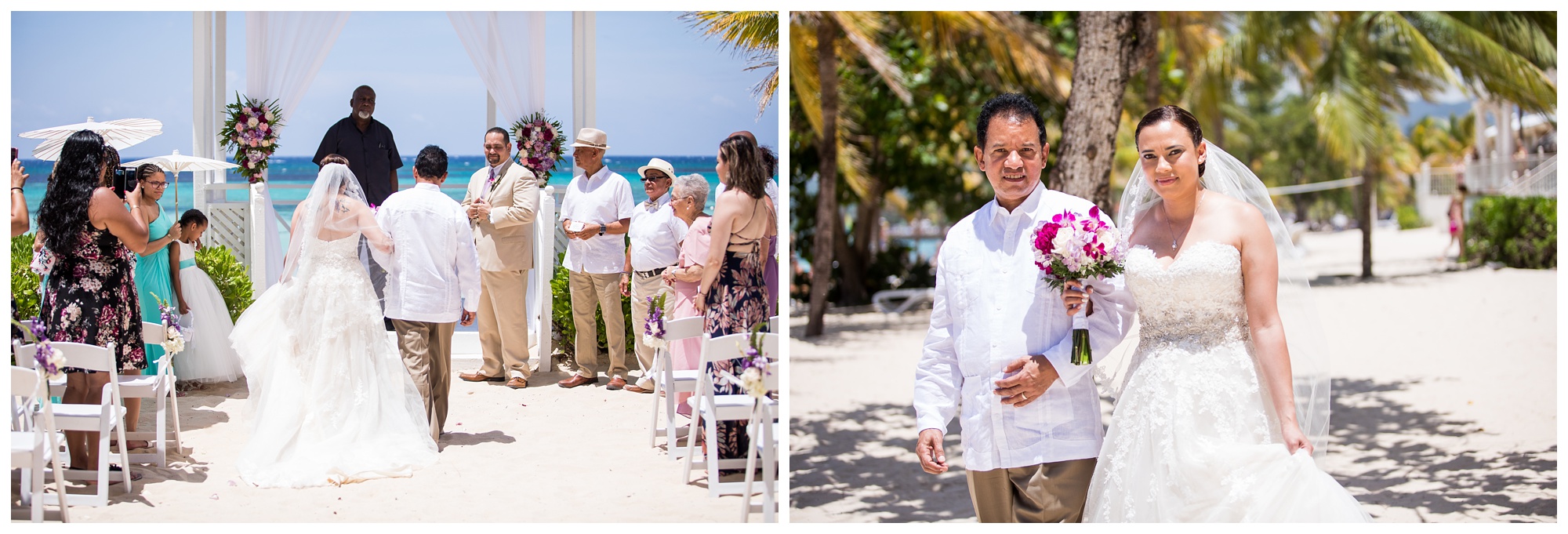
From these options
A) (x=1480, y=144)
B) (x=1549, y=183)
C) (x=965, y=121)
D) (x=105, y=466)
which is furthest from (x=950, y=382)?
(x=1480, y=144)

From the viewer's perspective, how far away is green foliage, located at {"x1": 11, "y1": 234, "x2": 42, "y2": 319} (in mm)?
4398

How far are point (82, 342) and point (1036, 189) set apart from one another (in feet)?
12.3

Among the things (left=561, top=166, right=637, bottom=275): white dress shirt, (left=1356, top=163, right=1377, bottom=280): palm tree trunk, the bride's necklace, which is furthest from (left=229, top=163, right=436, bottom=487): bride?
(left=1356, top=163, right=1377, bottom=280): palm tree trunk

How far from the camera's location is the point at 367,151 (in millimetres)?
4586

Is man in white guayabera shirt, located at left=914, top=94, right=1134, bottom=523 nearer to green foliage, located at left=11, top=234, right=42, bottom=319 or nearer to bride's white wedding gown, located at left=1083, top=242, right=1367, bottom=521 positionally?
bride's white wedding gown, located at left=1083, top=242, right=1367, bottom=521

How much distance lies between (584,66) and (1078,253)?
2.40m

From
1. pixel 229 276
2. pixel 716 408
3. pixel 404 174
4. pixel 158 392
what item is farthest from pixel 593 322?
pixel 158 392

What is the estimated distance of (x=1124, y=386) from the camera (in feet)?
Result: 11.1

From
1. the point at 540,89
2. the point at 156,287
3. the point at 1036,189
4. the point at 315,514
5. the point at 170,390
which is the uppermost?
the point at 540,89

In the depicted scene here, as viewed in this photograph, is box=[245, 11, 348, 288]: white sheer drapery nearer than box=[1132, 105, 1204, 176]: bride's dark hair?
No

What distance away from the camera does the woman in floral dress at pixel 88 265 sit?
14.3 feet

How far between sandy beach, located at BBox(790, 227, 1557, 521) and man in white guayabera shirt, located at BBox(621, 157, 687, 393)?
5.52 feet

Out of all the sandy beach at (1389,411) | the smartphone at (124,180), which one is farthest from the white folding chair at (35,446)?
the sandy beach at (1389,411)

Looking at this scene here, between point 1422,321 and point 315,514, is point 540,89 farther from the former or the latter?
point 1422,321
